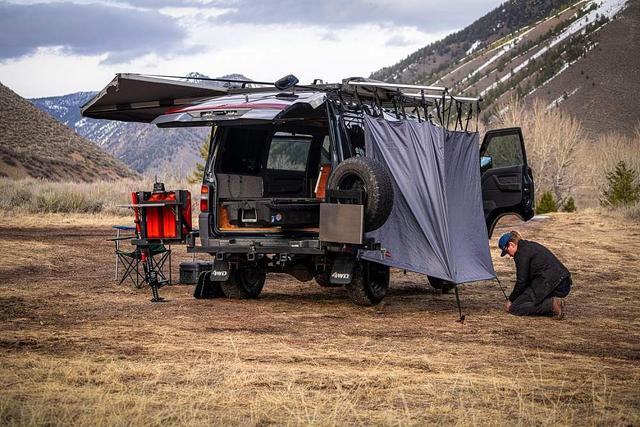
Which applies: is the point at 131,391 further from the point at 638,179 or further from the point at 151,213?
the point at 638,179

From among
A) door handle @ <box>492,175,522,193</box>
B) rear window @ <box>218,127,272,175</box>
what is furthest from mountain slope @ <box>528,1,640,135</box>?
rear window @ <box>218,127,272,175</box>

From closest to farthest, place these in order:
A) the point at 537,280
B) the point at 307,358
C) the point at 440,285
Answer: the point at 307,358 < the point at 537,280 < the point at 440,285

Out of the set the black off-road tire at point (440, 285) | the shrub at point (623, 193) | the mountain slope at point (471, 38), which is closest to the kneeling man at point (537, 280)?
the black off-road tire at point (440, 285)

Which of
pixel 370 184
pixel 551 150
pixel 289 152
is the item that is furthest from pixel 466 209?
pixel 551 150

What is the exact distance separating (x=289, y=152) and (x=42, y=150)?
187 feet

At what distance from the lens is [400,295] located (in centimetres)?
1376

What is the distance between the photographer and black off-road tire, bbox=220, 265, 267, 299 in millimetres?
12633

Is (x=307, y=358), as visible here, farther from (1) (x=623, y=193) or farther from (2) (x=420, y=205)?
(1) (x=623, y=193)

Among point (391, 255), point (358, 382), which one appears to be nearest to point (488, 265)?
point (391, 255)

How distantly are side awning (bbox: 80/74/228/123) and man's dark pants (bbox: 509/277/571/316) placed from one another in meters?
4.59

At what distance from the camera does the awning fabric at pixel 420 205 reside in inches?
444

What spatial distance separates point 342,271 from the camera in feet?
37.1

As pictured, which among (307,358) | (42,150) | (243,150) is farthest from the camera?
(42,150)

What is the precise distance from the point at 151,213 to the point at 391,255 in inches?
129
